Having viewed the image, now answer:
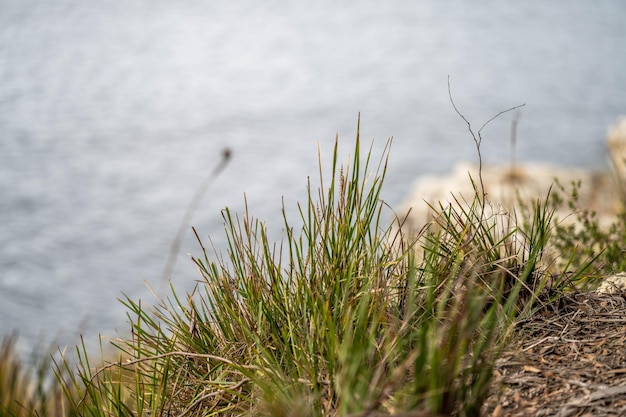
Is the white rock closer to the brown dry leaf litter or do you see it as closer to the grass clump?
the brown dry leaf litter

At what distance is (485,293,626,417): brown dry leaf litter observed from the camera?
50.9 inches

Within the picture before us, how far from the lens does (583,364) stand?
1.46 meters

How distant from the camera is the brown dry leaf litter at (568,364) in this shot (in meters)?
1.29

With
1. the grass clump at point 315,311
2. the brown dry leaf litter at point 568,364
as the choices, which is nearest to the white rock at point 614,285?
the brown dry leaf litter at point 568,364

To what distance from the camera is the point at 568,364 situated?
148cm

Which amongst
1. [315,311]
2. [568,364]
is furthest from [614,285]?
[315,311]

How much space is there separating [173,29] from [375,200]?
103 ft

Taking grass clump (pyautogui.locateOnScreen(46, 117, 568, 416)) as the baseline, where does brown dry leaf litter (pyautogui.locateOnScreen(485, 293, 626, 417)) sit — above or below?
below

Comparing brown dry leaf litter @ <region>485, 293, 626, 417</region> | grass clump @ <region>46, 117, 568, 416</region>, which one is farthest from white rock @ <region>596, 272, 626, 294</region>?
grass clump @ <region>46, 117, 568, 416</region>

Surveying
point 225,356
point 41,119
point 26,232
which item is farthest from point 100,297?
point 225,356

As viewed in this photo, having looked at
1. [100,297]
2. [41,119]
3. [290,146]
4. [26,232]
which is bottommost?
[100,297]

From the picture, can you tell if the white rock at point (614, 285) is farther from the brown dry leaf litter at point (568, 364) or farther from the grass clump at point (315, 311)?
the grass clump at point (315, 311)

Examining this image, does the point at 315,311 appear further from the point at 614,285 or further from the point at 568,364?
the point at 614,285

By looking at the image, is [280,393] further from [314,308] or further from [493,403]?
[493,403]
